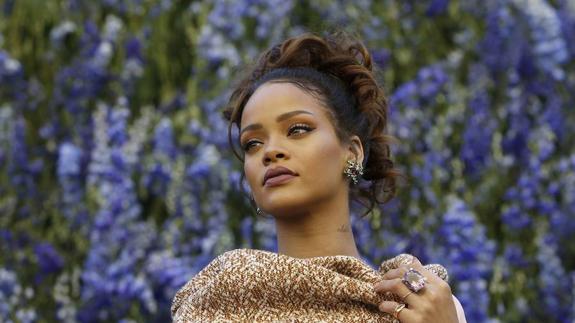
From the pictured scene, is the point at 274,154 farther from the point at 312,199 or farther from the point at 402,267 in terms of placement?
the point at 402,267

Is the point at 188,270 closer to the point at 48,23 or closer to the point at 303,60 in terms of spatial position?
the point at 48,23

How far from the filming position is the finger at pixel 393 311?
2178 millimetres

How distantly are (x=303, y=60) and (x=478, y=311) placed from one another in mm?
1734

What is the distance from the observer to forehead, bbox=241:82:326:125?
2.38m

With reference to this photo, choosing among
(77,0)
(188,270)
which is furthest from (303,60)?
(77,0)

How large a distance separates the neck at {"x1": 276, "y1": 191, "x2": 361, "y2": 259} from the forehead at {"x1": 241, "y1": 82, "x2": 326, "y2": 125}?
19 centimetres

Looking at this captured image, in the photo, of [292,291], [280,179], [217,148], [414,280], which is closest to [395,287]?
[414,280]

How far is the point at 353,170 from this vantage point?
2418 millimetres

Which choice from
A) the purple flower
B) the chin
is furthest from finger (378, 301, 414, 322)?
the purple flower

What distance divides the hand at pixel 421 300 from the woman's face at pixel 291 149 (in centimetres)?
22

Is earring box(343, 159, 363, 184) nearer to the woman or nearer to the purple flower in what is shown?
the woman

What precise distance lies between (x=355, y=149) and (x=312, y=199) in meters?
0.19

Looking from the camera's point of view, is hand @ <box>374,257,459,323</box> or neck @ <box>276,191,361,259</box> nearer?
hand @ <box>374,257,459,323</box>

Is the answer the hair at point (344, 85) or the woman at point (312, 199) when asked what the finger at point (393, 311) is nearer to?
the woman at point (312, 199)
